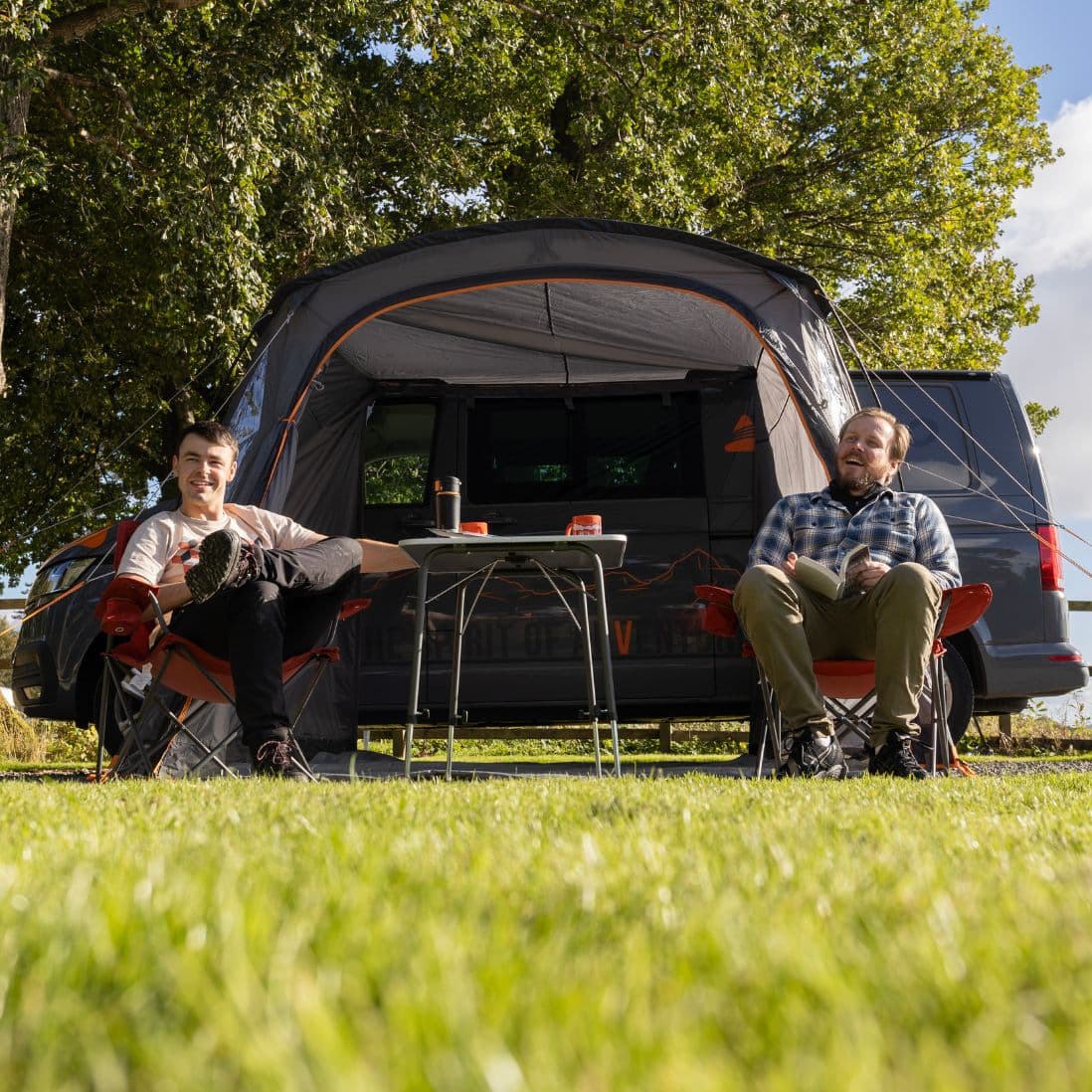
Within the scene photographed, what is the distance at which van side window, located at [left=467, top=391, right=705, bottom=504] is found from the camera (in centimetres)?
579

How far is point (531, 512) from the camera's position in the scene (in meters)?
5.79

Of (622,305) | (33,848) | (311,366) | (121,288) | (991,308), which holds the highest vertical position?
(991,308)

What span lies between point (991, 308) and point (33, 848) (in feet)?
46.8

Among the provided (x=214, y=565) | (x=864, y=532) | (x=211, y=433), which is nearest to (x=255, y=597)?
(x=214, y=565)

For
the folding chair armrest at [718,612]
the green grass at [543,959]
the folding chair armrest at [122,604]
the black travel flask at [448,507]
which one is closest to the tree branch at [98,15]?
the black travel flask at [448,507]

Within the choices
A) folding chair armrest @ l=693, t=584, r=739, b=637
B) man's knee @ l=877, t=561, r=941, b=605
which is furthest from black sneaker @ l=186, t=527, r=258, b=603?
man's knee @ l=877, t=561, r=941, b=605

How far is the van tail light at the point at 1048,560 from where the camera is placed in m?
5.22

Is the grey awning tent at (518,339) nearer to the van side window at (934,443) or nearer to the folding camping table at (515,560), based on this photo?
the van side window at (934,443)

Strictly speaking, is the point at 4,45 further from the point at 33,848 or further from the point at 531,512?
the point at 33,848

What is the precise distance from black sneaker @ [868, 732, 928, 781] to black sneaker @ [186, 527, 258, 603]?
210cm

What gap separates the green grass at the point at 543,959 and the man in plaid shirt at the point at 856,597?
205 cm

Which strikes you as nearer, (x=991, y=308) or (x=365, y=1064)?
(x=365, y=1064)

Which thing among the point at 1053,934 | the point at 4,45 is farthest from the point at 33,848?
the point at 4,45

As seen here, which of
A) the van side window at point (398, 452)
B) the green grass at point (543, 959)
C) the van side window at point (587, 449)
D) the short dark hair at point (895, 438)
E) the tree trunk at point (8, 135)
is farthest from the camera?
the tree trunk at point (8, 135)
